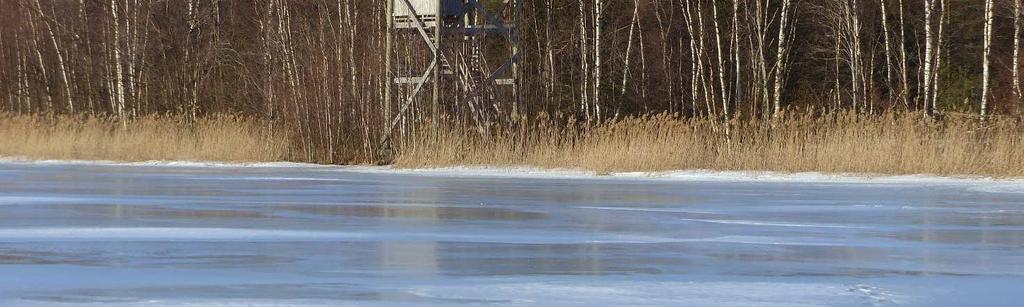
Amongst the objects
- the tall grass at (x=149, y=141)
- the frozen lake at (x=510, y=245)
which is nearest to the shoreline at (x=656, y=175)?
the tall grass at (x=149, y=141)

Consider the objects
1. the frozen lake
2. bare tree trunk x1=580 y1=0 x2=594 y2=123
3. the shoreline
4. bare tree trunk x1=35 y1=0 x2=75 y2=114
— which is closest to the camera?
the frozen lake

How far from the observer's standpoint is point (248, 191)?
48.1 feet

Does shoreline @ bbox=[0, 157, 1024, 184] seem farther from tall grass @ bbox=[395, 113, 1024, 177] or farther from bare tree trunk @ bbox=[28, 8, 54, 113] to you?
bare tree trunk @ bbox=[28, 8, 54, 113]

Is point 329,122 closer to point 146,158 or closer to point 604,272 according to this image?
point 146,158

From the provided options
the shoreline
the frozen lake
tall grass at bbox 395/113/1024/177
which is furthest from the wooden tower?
the frozen lake

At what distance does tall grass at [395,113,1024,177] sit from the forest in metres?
0.03

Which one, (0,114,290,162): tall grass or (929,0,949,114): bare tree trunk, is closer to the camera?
(0,114,290,162): tall grass

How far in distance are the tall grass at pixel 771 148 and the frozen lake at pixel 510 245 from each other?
104 inches

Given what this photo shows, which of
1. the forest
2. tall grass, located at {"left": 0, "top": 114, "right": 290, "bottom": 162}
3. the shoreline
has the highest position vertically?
the forest

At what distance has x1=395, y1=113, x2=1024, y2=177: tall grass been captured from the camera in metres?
18.1

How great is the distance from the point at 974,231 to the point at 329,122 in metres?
14.5

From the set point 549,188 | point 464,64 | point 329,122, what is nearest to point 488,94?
point 464,64

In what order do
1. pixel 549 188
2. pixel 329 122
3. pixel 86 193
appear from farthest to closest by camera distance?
pixel 329 122, pixel 549 188, pixel 86 193

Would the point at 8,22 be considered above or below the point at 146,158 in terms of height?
above
